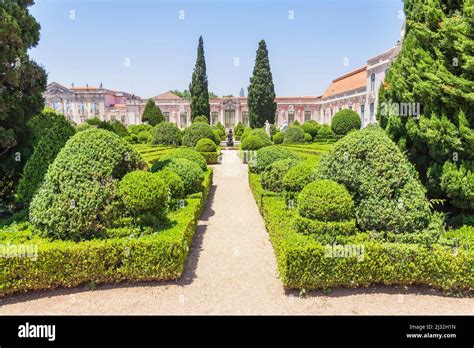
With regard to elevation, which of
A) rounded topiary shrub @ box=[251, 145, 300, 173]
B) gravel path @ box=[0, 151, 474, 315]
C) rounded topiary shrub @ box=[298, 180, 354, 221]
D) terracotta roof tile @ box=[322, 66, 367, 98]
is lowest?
gravel path @ box=[0, 151, 474, 315]

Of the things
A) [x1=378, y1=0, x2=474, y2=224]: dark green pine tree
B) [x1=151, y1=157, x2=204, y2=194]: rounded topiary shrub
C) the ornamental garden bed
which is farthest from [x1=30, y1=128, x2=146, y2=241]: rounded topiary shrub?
[x1=378, y1=0, x2=474, y2=224]: dark green pine tree

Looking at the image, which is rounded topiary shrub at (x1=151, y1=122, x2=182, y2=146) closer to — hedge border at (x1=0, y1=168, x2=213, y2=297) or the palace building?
hedge border at (x1=0, y1=168, x2=213, y2=297)

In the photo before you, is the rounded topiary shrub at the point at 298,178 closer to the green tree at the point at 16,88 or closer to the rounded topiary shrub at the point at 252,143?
the green tree at the point at 16,88

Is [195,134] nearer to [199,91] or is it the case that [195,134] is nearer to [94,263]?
[94,263]

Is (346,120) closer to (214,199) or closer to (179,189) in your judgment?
(214,199)

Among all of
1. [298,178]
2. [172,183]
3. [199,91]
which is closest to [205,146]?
[172,183]

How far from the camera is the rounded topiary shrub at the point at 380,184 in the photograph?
5.27 meters

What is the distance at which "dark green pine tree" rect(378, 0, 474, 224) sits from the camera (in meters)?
5.20

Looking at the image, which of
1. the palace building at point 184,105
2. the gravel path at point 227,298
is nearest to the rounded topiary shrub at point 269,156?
the gravel path at point 227,298

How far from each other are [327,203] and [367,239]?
2.89 feet

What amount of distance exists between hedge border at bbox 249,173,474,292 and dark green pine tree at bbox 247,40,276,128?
3379 cm

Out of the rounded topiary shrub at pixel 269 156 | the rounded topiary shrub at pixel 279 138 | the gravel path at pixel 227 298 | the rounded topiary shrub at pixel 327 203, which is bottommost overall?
the gravel path at pixel 227 298

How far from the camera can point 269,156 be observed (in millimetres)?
11367
